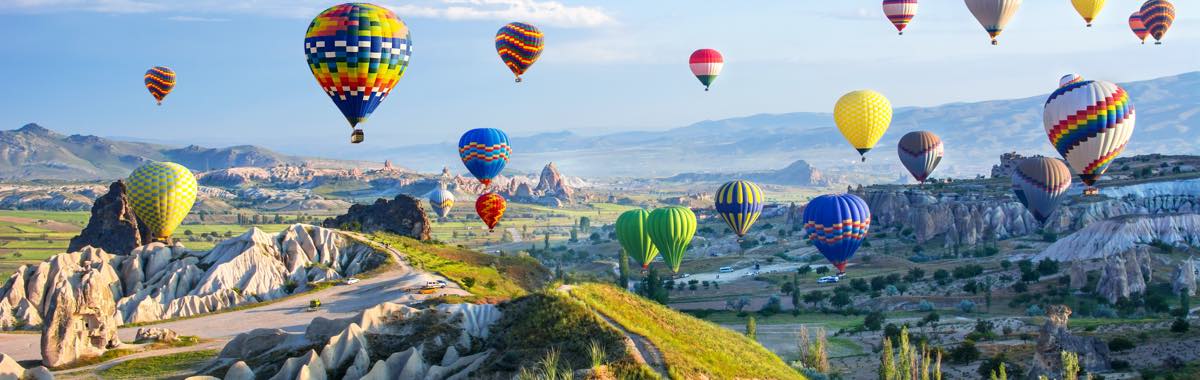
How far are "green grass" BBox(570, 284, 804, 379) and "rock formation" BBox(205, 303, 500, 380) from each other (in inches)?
191

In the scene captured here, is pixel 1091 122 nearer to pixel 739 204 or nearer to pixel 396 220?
pixel 739 204

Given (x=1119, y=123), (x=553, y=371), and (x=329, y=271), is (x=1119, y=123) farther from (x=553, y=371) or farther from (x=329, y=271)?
(x=553, y=371)

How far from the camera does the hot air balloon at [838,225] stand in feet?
326

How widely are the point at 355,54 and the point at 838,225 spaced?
1657 inches

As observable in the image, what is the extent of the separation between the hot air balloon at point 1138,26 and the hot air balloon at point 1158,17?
6.69ft

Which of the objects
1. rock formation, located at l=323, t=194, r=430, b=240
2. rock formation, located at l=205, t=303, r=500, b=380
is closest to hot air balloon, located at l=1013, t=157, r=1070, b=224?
rock formation, located at l=323, t=194, r=430, b=240

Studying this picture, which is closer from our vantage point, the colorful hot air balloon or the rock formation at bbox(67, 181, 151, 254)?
the colorful hot air balloon

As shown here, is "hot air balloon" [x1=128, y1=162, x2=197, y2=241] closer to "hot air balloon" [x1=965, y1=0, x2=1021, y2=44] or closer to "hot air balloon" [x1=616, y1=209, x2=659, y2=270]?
"hot air balloon" [x1=616, y1=209, x2=659, y2=270]

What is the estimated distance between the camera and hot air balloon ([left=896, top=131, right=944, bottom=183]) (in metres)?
152

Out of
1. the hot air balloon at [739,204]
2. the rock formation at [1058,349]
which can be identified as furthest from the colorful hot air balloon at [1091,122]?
the rock formation at [1058,349]

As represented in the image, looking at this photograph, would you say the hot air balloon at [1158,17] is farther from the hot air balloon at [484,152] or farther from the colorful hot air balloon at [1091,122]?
the hot air balloon at [484,152]

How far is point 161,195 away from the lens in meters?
101

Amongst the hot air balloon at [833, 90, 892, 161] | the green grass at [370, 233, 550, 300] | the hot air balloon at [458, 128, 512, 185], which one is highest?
the hot air balloon at [833, 90, 892, 161]

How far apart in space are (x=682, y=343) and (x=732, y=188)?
222 feet
